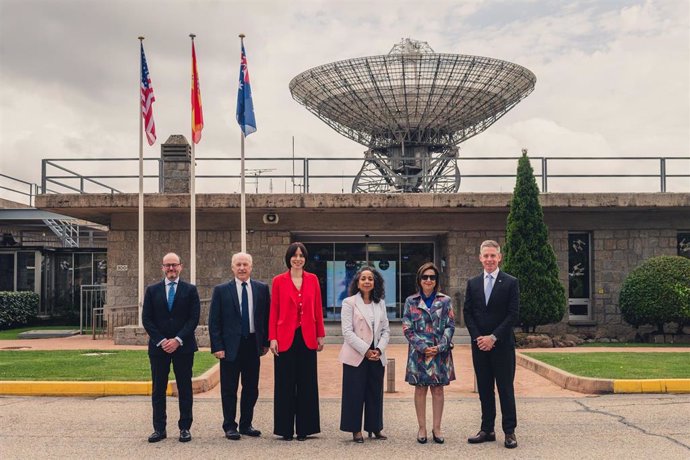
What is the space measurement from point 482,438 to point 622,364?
604 cm

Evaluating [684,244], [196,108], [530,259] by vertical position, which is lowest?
[530,259]

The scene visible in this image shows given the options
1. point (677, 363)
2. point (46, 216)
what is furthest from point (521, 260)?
point (46, 216)

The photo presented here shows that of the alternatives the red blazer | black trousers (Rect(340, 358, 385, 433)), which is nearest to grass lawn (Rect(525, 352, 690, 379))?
black trousers (Rect(340, 358, 385, 433))

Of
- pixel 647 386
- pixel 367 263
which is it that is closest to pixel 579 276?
pixel 367 263

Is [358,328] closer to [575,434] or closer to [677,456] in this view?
[575,434]

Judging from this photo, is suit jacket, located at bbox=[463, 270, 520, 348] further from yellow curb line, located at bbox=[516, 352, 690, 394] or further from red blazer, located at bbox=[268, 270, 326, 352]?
yellow curb line, located at bbox=[516, 352, 690, 394]

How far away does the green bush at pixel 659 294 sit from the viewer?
16781mm

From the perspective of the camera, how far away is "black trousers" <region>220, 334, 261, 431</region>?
23.8 ft

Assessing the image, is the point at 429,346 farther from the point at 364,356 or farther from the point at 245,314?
the point at 245,314

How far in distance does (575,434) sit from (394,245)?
47.0ft

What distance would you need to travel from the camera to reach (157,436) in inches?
280

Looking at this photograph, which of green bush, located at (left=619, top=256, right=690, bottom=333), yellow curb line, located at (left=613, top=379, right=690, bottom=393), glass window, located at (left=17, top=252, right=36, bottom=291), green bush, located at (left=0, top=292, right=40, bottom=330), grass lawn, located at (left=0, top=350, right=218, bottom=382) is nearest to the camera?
yellow curb line, located at (left=613, top=379, right=690, bottom=393)

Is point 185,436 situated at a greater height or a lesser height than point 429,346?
lesser

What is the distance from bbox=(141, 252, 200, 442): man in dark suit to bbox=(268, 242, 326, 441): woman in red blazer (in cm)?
82
